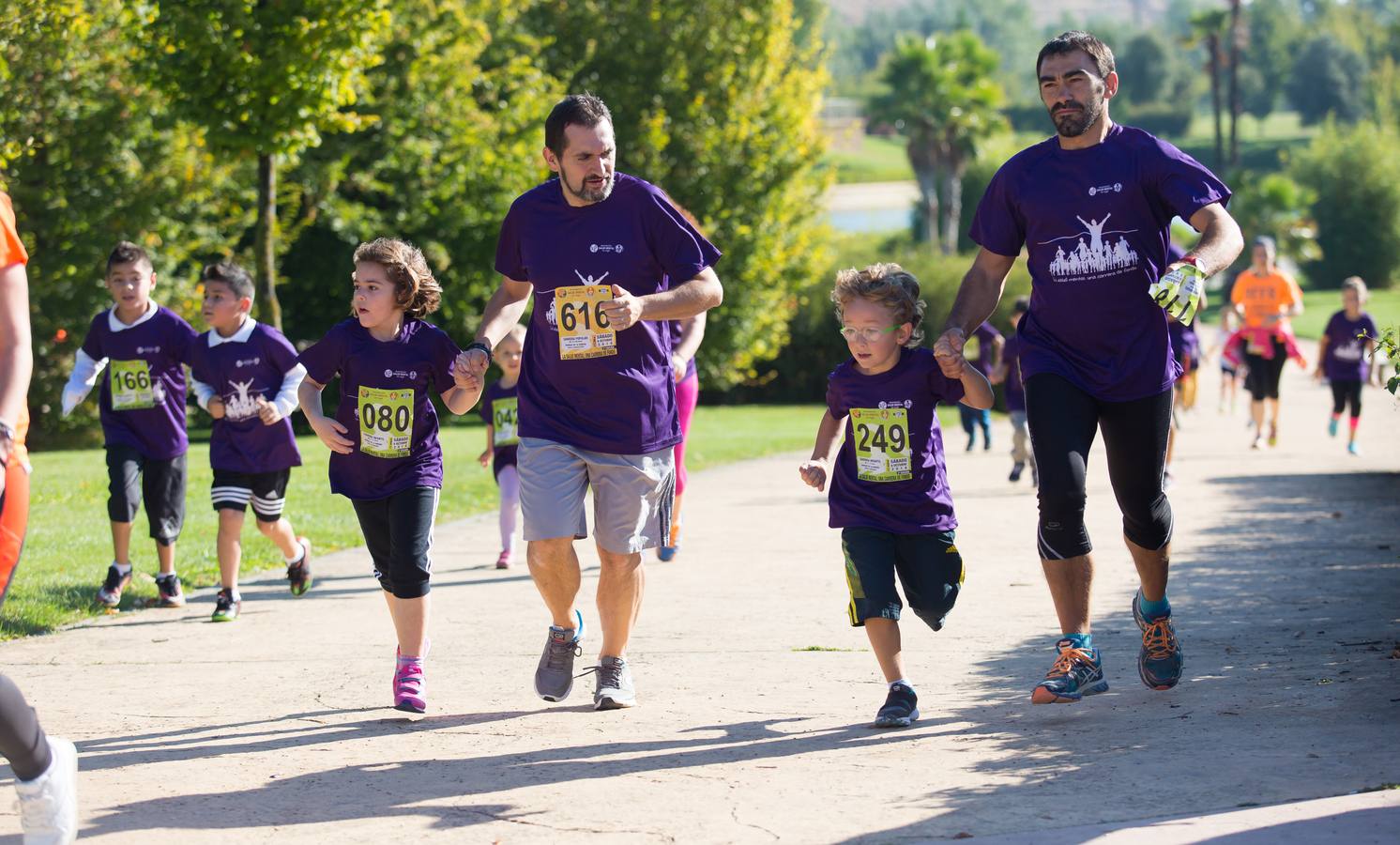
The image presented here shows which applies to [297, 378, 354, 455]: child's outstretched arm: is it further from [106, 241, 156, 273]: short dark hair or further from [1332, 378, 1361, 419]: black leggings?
[1332, 378, 1361, 419]: black leggings

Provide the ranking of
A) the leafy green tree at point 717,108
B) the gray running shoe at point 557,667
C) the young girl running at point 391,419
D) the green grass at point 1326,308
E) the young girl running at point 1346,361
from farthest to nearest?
the green grass at point 1326,308, the leafy green tree at point 717,108, the young girl running at point 1346,361, the young girl running at point 391,419, the gray running shoe at point 557,667

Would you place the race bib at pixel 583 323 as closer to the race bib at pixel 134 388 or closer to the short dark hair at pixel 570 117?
the short dark hair at pixel 570 117

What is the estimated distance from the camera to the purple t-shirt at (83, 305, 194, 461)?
8.86 metres

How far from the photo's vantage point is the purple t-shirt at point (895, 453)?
589 centimetres

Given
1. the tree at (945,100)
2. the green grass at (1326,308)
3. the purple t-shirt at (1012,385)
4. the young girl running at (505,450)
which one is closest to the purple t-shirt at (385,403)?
the young girl running at (505,450)

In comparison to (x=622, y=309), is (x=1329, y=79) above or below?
above

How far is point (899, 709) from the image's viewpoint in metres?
5.65

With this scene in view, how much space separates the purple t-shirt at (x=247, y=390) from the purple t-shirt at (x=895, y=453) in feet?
11.4

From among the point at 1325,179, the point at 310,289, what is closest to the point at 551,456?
the point at 310,289

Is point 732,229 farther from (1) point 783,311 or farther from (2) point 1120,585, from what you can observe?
(2) point 1120,585

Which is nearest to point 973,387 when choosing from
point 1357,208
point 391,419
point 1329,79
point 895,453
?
point 895,453

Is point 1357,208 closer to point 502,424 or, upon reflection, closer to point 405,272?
point 502,424

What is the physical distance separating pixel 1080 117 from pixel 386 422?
269 centimetres

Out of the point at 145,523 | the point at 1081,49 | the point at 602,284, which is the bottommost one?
the point at 145,523
